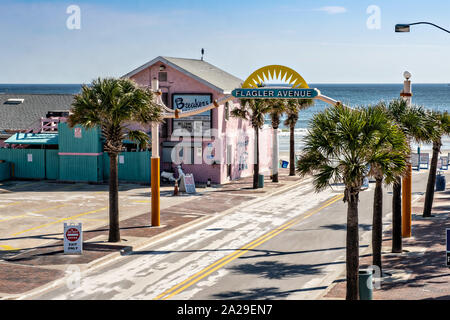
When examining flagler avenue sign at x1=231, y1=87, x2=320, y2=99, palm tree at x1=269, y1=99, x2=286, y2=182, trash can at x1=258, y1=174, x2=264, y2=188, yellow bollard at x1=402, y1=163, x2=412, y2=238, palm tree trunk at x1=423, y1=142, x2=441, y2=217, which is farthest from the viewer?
trash can at x1=258, y1=174, x2=264, y2=188

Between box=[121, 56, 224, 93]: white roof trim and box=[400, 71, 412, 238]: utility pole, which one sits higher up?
box=[121, 56, 224, 93]: white roof trim

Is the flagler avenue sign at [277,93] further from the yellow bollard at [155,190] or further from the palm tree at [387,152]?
the palm tree at [387,152]

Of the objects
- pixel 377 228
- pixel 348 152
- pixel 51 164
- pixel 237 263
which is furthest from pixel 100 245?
pixel 51 164

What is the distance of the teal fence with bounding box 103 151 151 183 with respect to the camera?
138 feet

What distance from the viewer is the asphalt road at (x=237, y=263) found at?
18.5 m

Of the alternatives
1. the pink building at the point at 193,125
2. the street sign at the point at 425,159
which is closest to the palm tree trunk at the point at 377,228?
the pink building at the point at 193,125

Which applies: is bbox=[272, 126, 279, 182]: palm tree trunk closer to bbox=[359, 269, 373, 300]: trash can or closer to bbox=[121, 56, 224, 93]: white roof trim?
bbox=[121, 56, 224, 93]: white roof trim

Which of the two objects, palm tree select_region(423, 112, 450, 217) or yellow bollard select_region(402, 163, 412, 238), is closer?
yellow bollard select_region(402, 163, 412, 238)

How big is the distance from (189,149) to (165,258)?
66.3 feet

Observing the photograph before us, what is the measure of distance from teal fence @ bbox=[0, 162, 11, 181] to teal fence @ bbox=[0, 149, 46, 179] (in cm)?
36

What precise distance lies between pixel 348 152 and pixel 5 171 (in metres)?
33.5

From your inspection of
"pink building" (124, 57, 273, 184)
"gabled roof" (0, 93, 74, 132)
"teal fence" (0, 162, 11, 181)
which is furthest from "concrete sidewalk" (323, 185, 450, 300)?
"gabled roof" (0, 93, 74, 132)

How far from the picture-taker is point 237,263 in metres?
21.8
